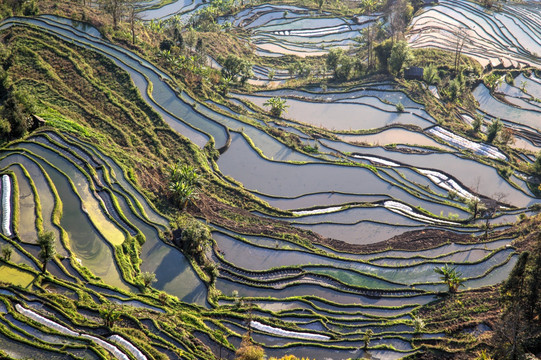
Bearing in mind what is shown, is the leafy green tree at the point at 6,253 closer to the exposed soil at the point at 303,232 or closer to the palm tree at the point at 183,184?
the palm tree at the point at 183,184

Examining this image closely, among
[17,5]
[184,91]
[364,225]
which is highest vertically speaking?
[17,5]

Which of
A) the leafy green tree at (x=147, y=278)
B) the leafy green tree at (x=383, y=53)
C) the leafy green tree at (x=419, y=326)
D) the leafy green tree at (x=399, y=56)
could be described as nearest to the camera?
the leafy green tree at (x=419, y=326)

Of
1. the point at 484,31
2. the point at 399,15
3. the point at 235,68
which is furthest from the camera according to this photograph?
the point at 399,15

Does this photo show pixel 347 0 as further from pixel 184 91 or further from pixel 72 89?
pixel 72 89

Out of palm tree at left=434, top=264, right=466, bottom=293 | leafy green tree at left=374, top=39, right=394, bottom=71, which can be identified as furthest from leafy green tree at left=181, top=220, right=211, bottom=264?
leafy green tree at left=374, top=39, right=394, bottom=71

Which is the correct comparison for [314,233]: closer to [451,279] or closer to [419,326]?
[451,279]

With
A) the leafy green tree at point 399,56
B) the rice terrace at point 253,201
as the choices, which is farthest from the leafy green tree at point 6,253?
the leafy green tree at point 399,56

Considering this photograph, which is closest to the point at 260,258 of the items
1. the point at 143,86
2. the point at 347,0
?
the point at 143,86

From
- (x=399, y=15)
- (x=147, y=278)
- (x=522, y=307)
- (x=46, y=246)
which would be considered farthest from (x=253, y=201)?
(x=399, y=15)

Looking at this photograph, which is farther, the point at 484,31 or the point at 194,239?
the point at 484,31
